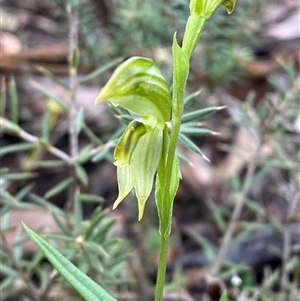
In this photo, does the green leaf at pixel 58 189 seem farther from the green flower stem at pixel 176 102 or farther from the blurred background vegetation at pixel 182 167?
the green flower stem at pixel 176 102

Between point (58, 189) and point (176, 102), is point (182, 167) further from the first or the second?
point (176, 102)

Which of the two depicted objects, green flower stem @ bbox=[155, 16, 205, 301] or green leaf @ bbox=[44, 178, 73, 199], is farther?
green leaf @ bbox=[44, 178, 73, 199]

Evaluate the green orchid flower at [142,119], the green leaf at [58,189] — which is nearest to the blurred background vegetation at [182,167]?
the green leaf at [58,189]

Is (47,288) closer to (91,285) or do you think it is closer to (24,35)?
(91,285)

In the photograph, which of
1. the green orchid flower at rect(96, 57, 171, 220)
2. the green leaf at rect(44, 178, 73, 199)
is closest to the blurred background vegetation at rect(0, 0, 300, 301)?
the green leaf at rect(44, 178, 73, 199)

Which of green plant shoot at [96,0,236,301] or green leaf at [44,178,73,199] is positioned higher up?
green plant shoot at [96,0,236,301]

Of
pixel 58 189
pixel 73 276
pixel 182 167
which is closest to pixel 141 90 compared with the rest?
pixel 73 276

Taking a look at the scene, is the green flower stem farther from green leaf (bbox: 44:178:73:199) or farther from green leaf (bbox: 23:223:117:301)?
green leaf (bbox: 44:178:73:199)
